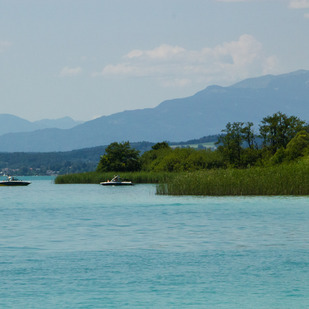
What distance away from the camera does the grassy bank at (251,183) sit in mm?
64750

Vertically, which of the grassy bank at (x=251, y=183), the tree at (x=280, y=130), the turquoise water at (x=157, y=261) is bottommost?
the turquoise water at (x=157, y=261)

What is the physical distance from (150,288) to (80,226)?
21.7 meters

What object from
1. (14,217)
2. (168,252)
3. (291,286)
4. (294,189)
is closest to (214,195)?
(294,189)

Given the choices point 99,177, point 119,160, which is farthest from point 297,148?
point 119,160

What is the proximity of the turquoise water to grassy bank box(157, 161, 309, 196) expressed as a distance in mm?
13777

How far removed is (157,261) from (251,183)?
3899cm

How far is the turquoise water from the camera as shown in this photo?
2134cm

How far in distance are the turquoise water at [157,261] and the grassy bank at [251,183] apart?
13777mm

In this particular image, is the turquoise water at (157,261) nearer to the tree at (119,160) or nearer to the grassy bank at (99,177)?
the grassy bank at (99,177)

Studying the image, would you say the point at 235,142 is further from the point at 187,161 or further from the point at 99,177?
the point at 99,177

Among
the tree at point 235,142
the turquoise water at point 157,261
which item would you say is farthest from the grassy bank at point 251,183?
the tree at point 235,142

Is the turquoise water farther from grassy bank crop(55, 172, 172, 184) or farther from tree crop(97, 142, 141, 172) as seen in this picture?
tree crop(97, 142, 141, 172)

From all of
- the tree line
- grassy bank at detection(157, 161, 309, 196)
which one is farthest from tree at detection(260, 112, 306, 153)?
grassy bank at detection(157, 161, 309, 196)

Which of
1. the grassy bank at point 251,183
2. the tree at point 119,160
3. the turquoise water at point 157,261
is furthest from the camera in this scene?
the tree at point 119,160
